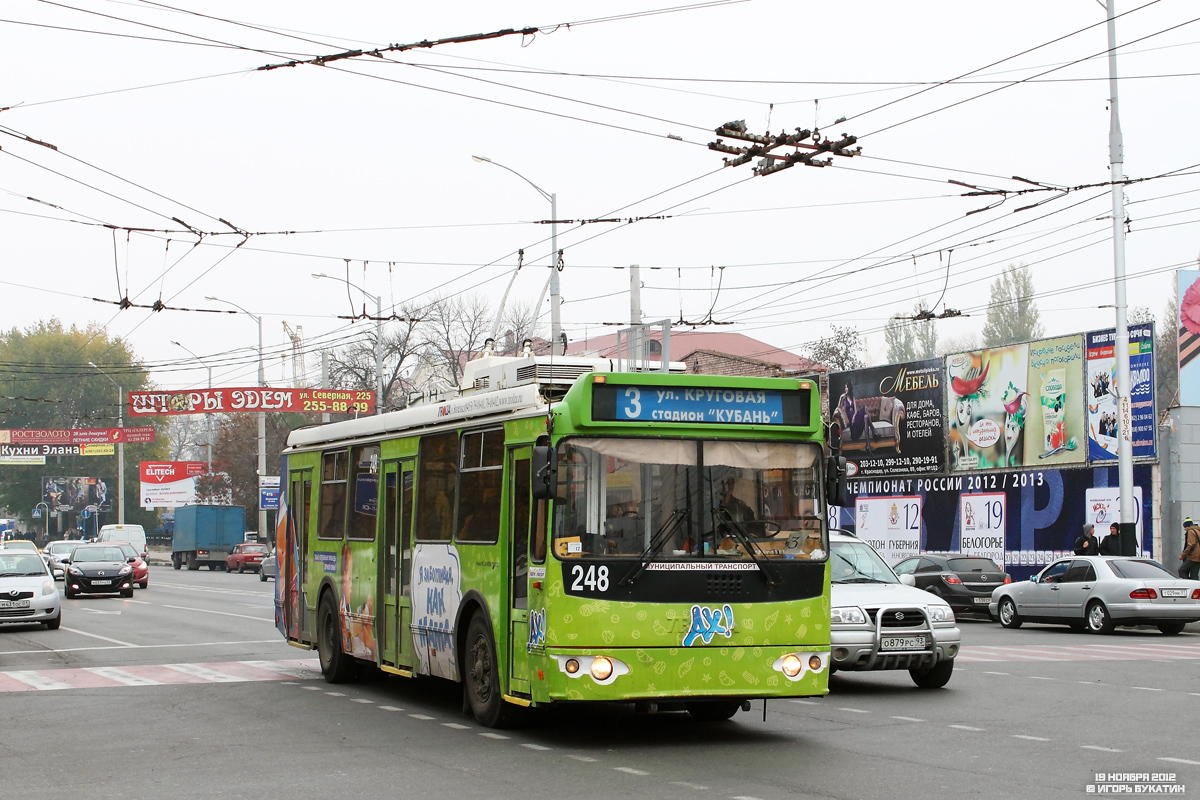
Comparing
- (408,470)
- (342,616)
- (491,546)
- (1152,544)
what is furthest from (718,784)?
(1152,544)

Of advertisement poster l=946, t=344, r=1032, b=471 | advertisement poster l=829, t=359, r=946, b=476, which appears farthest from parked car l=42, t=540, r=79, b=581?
advertisement poster l=946, t=344, r=1032, b=471

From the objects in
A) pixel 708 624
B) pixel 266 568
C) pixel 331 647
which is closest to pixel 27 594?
pixel 331 647

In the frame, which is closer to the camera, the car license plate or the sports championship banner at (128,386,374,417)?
the car license plate

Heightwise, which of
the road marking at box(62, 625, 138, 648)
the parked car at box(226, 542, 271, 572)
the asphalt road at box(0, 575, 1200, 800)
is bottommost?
the parked car at box(226, 542, 271, 572)

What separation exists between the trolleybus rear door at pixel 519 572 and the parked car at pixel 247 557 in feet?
175

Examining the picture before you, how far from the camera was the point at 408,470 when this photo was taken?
44.2 feet

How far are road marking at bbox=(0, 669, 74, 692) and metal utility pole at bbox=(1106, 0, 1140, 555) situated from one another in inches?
739

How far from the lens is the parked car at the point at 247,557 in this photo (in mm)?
63062

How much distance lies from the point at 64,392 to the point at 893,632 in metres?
97.0

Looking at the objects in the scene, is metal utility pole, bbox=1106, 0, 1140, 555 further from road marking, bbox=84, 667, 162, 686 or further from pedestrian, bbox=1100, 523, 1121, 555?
road marking, bbox=84, 667, 162, 686

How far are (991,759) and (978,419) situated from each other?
27.1 metres

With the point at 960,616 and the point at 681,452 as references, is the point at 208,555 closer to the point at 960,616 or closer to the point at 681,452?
the point at 960,616

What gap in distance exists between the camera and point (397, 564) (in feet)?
44.5

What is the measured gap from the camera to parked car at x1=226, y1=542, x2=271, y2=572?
63062mm
